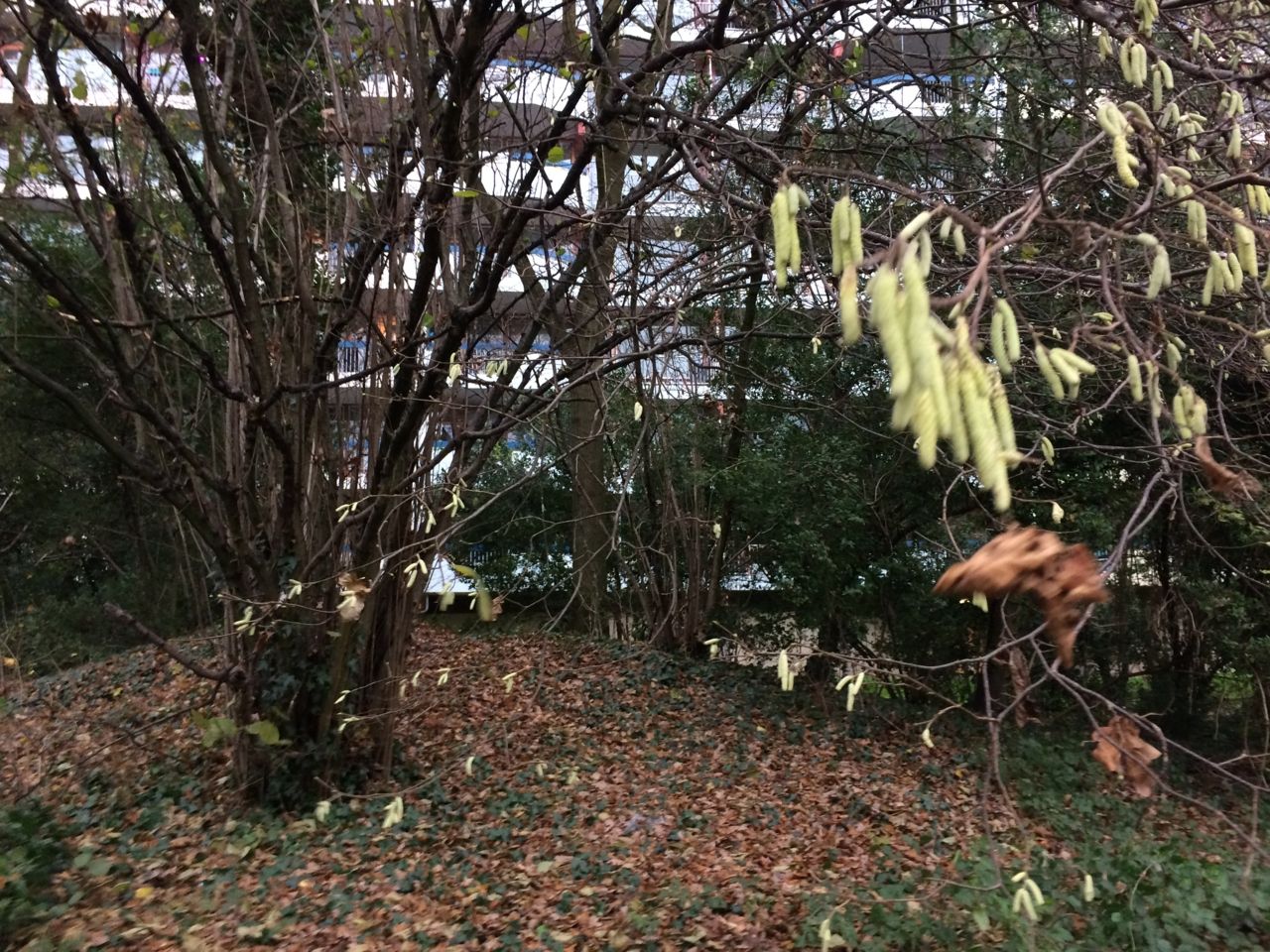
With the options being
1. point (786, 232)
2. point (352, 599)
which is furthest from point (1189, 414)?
point (352, 599)

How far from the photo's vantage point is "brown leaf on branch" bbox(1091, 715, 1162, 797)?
2014 millimetres

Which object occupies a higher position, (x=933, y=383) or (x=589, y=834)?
(x=933, y=383)

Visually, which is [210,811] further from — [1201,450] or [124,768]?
[1201,450]

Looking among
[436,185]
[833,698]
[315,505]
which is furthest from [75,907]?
[833,698]

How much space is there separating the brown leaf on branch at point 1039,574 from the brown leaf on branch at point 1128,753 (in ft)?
1.84

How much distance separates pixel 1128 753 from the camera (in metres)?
1.98

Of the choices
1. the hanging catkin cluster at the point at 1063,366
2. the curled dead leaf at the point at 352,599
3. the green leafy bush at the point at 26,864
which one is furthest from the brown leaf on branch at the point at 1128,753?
the green leafy bush at the point at 26,864

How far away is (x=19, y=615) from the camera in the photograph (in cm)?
1039

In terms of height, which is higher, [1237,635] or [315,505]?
[315,505]

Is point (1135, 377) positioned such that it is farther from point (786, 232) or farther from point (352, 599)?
point (352, 599)

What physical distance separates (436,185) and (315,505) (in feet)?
7.65

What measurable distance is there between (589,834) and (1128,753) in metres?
4.07

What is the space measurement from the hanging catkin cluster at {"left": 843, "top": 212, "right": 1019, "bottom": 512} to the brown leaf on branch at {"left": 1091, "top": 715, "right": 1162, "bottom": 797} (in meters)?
1.23

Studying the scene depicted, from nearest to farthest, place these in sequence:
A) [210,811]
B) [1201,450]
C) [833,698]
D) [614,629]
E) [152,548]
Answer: [1201,450] < [210,811] < [833,698] < [614,629] < [152,548]
